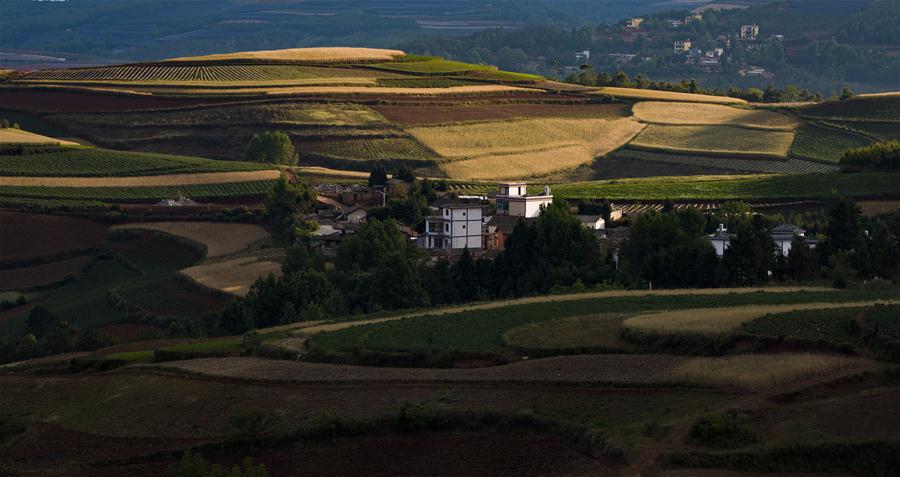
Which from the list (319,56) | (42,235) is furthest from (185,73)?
(42,235)

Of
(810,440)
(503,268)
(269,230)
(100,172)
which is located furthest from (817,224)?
(810,440)

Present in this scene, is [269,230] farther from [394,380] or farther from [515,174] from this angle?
[394,380]

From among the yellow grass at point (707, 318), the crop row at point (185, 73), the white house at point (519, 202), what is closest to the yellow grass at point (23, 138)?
the crop row at point (185, 73)

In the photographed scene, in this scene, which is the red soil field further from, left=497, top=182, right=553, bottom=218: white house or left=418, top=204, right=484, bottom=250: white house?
left=418, top=204, right=484, bottom=250: white house

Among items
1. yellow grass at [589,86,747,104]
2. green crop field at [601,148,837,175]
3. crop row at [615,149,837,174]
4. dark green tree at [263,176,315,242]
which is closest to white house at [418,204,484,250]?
dark green tree at [263,176,315,242]

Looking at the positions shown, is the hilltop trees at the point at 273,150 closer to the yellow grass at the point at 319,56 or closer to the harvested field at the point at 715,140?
the harvested field at the point at 715,140

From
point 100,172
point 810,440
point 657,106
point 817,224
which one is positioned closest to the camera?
point 810,440
